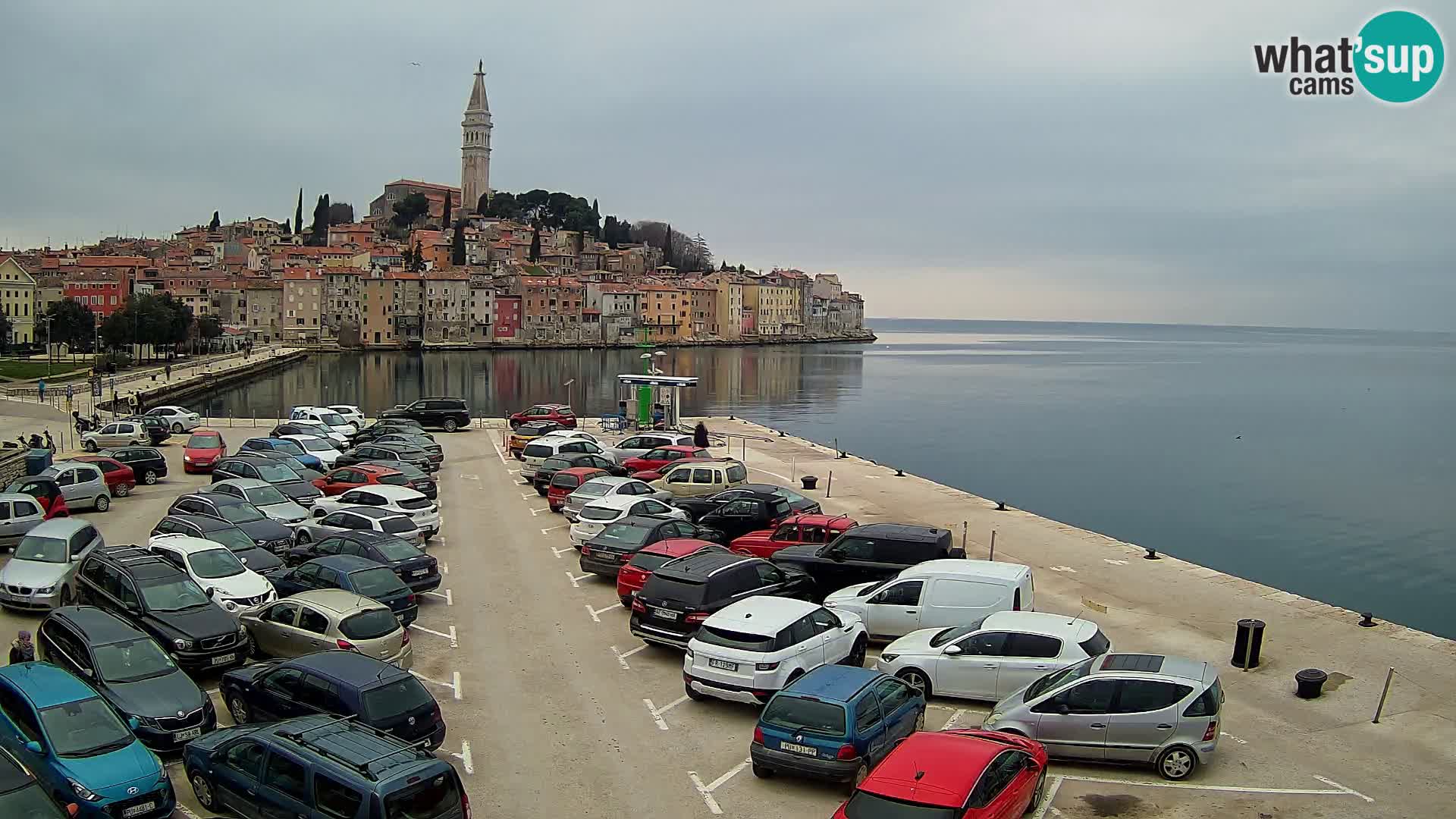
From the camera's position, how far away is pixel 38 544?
15742 millimetres

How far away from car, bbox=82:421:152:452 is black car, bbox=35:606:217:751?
80.4 feet

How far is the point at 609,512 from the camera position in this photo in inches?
798

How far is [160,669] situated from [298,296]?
493 feet

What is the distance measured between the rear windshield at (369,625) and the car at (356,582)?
4.71ft

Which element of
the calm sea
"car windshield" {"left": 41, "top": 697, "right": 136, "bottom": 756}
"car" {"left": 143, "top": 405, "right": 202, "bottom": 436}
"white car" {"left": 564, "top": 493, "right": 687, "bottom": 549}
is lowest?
the calm sea

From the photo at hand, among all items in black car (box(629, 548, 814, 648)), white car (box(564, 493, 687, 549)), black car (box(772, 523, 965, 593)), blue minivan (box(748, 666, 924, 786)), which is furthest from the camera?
white car (box(564, 493, 687, 549))

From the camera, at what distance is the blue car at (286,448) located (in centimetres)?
2884

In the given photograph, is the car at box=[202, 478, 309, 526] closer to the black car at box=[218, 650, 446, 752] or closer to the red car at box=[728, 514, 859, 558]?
the red car at box=[728, 514, 859, 558]

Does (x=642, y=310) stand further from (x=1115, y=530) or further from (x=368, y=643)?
(x=368, y=643)

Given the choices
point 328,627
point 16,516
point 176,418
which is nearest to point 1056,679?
point 328,627

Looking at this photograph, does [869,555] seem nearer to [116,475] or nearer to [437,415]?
[116,475]

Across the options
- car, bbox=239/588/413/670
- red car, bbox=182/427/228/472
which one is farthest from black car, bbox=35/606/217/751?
red car, bbox=182/427/228/472

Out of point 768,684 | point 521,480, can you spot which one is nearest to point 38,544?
point 768,684

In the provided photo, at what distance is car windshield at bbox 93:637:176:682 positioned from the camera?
34.0 ft
